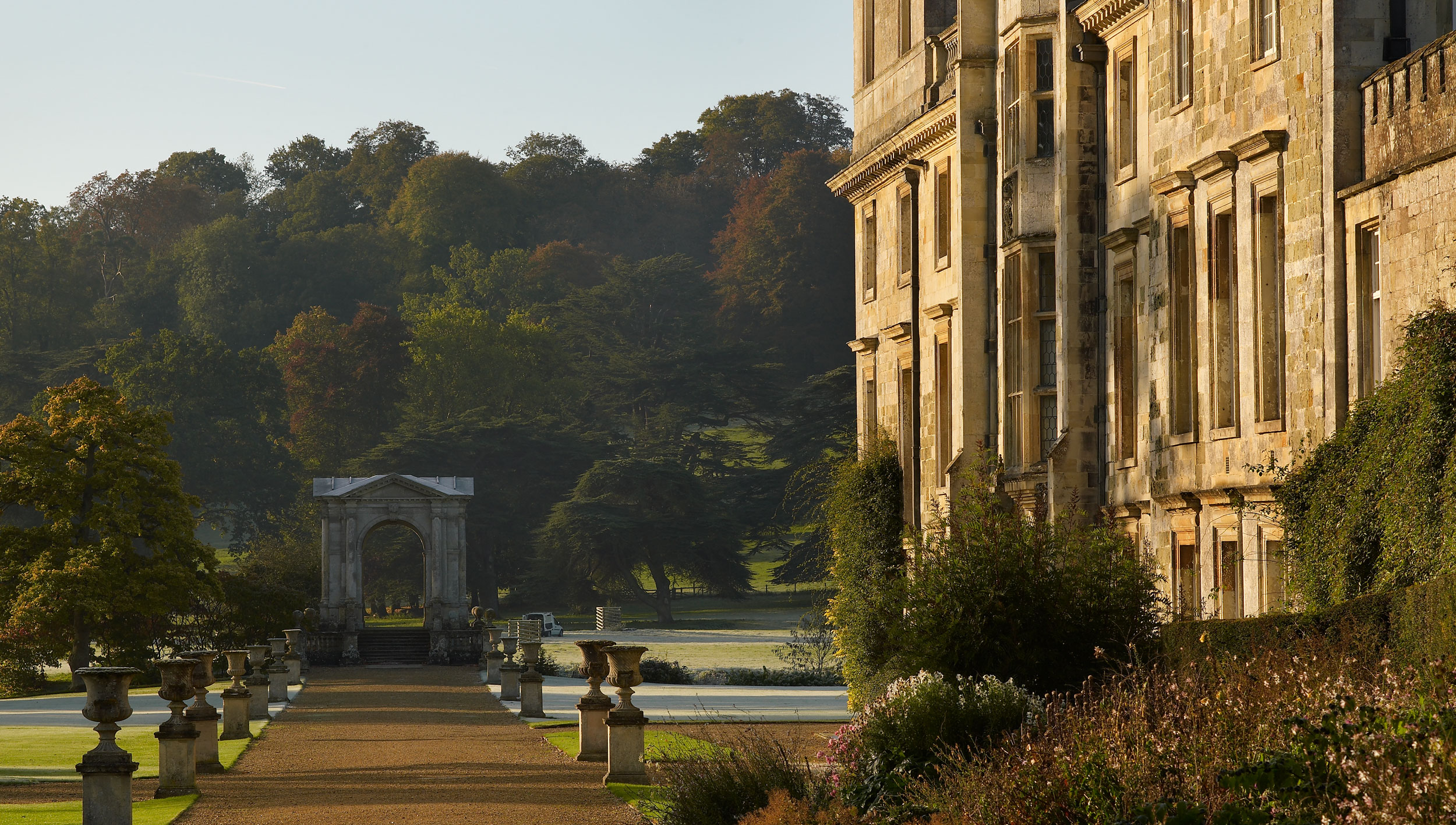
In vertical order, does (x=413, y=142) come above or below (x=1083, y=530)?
above

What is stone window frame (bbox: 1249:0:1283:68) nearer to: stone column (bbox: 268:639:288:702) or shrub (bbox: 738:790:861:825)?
shrub (bbox: 738:790:861:825)

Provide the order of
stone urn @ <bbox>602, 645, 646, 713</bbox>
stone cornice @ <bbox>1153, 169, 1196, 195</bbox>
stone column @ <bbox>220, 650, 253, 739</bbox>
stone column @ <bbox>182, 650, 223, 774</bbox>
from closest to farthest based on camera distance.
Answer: stone urn @ <bbox>602, 645, 646, 713</bbox>, stone cornice @ <bbox>1153, 169, 1196, 195</bbox>, stone column @ <bbox>182, 650, 223, 774</bbox>, stone column @ <bbox>220, 650, 253, 739</bbox>

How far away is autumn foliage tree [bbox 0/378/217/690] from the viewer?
3638cm

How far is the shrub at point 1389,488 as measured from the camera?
46.2ft

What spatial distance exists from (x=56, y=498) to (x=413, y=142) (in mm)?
85748

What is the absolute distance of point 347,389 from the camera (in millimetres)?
86562

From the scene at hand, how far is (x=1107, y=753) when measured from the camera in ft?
31.3

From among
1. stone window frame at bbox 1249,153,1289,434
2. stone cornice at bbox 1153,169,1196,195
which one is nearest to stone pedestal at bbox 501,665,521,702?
stone cornice at bbox 1153,169,1196,195

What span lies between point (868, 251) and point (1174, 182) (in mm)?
12731

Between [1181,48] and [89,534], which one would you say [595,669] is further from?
[89,534]

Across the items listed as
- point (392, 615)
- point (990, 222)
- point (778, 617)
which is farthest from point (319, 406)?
point (990, 222)

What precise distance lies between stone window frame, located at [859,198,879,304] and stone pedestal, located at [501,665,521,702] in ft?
32.2

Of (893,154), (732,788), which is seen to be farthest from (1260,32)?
(893,154)

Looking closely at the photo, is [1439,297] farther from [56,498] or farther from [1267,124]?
[56,498]
